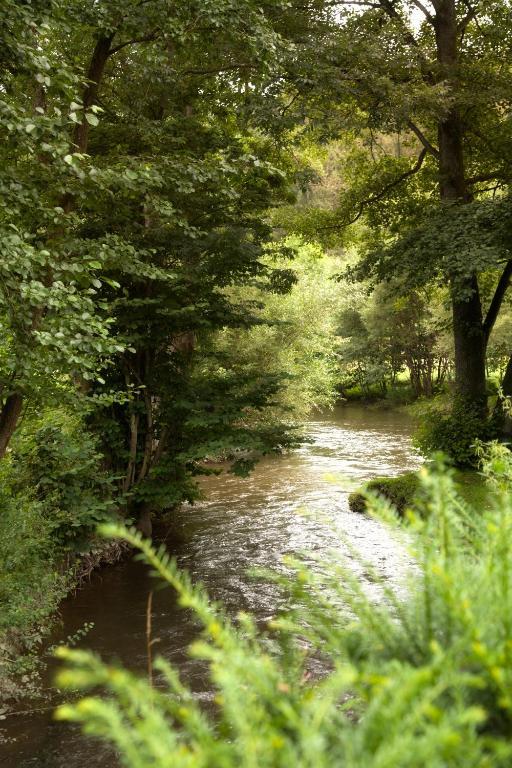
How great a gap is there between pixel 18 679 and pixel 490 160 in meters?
14.4

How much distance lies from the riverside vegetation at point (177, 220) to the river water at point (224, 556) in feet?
2.16

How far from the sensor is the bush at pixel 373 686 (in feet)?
3.54

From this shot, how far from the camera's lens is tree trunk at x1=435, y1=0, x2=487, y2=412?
13.5m

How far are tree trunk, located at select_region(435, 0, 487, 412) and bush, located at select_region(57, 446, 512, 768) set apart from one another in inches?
492

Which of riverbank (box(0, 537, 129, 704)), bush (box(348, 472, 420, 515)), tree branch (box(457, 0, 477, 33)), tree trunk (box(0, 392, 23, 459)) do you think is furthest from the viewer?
tree branch (box(457, 0, 477, 33))

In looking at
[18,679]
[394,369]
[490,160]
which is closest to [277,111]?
[490,160]

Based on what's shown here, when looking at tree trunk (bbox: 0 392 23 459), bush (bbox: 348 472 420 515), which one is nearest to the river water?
bush (bbox: 348 472 420 515)

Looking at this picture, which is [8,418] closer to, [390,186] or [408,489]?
[408,489]

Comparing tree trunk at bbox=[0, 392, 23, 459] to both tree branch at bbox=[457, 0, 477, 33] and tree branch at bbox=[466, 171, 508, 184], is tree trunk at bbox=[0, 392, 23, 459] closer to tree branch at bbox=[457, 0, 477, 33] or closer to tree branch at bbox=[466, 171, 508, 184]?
tree branch at bbox=[466, 171, 508, 184]

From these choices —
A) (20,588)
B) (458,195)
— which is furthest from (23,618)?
(458,195)

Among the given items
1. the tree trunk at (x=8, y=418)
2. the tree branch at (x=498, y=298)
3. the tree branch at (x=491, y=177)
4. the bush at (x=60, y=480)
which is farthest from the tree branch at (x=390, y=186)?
the tree trunk at (x=8, y=418)

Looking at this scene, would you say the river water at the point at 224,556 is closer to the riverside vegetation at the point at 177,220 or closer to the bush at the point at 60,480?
the riverside vegetation at the point at 177,220

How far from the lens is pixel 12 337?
6.34m

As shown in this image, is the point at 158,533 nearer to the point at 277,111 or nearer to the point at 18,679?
the point at 18,679
